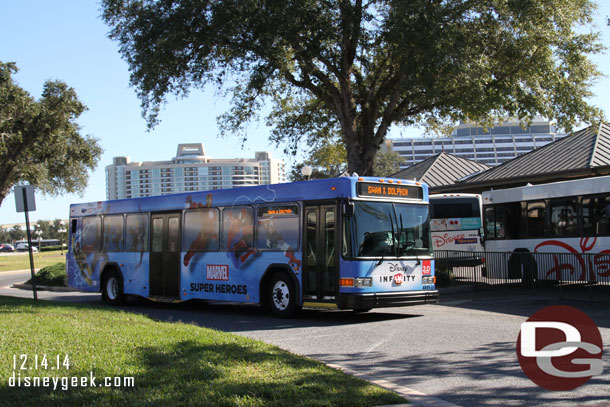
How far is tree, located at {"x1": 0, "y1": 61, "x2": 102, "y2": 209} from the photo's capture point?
123 feet

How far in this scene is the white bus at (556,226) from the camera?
17.1 meters

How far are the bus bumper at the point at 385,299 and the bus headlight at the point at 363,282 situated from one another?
0.19 metres

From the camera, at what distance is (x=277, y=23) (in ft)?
63.3

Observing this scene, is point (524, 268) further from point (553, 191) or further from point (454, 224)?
point (454, 224)

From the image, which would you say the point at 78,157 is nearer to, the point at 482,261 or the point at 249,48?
the point at 249,48

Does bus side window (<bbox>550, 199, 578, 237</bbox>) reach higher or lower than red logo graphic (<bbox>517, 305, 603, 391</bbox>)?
higher

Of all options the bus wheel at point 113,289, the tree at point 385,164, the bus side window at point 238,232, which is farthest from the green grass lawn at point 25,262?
the tree at point 385,164

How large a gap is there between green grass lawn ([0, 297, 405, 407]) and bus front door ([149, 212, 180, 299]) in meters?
5.63

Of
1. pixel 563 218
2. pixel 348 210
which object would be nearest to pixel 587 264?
pixel 563 218

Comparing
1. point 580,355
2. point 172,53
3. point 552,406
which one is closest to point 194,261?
point 172,53

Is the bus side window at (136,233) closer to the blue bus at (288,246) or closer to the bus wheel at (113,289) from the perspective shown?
the blue bus at (288,246)

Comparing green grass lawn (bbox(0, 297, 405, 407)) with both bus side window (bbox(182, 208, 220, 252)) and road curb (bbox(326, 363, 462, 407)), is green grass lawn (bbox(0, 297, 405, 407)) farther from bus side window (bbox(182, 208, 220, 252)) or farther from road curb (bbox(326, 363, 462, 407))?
bus side window (bbox(182, 208, 220, 252))

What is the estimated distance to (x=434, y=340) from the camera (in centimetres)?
1045

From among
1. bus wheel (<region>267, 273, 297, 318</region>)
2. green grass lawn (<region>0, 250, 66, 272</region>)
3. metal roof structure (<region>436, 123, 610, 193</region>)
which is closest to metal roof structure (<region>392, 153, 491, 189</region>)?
metal roof structure (<region>436, 123, 610, 193</region>)
